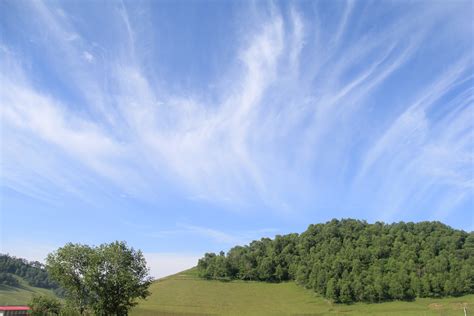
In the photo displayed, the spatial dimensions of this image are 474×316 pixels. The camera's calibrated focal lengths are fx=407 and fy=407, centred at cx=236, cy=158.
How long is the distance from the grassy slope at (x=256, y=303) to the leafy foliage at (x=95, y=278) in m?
46.2

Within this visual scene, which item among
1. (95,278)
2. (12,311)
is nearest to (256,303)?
(12,311)

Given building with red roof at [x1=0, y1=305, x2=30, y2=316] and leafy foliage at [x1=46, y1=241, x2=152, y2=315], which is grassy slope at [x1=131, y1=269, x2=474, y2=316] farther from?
leafy foliage at [x1=46, y1=241, x2=152, y2=315]

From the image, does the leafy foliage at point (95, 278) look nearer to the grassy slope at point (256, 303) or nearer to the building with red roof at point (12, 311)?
the building with red roof at point (12, 311)

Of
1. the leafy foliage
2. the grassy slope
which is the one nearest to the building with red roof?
the grassy slope

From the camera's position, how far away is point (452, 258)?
597 ft

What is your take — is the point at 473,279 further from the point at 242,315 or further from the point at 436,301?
the point at 242,315

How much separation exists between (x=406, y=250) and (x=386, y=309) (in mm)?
63587

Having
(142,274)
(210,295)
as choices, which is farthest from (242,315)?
(142,274)

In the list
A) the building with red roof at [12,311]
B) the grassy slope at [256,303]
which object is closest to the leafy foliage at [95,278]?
the building with red roof at [12,311]

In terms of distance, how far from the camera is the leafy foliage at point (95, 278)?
74250 mm

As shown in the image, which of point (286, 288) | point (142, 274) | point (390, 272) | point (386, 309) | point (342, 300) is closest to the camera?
point (142, 274)

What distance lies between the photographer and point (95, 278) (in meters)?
74.5

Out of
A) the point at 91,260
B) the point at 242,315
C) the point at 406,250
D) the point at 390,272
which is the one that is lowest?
the point at 242,315

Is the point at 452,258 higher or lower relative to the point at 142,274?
higher
